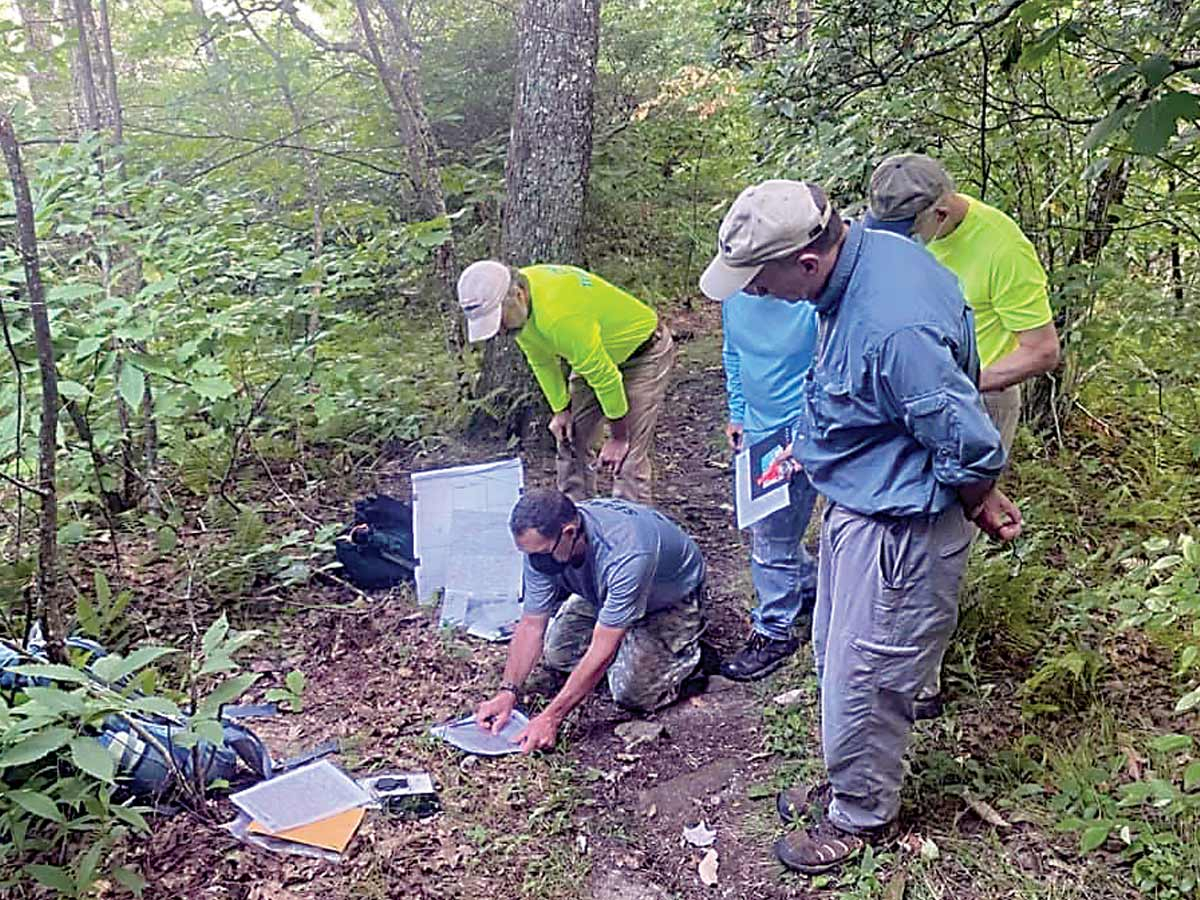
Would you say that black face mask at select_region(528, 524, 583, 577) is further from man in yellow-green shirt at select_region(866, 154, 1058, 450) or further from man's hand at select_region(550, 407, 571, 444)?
man in yellow-green shirt at select_region(866, 154, 1058, 450)

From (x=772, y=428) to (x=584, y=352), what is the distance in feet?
2.76

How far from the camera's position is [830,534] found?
2361 millimetres

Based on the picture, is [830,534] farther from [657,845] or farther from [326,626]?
[326,626]

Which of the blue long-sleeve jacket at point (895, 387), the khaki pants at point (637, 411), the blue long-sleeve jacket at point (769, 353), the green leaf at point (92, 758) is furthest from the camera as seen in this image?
the khaki pants at point (637, 411)

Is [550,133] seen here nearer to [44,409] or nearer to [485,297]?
[485,297]

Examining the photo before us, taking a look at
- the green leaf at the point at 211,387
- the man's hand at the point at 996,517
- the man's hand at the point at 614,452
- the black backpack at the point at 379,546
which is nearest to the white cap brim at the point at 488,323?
the man's hand at the point at 614,452

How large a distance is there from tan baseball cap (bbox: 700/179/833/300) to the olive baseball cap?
830mm

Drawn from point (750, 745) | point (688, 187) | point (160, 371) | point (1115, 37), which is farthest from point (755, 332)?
point (688, 187)

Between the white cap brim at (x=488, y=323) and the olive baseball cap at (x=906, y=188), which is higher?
the olive baseball cap at (x=906, y=188)

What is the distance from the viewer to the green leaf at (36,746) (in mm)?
1936

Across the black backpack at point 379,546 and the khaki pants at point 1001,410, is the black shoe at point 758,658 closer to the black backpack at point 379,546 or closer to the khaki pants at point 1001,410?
the khaki pants at point 1001,410

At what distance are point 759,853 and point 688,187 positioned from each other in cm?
675

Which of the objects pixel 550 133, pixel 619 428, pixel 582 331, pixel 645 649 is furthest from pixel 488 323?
pixel 550 133

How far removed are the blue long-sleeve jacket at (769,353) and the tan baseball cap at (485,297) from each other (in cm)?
87
